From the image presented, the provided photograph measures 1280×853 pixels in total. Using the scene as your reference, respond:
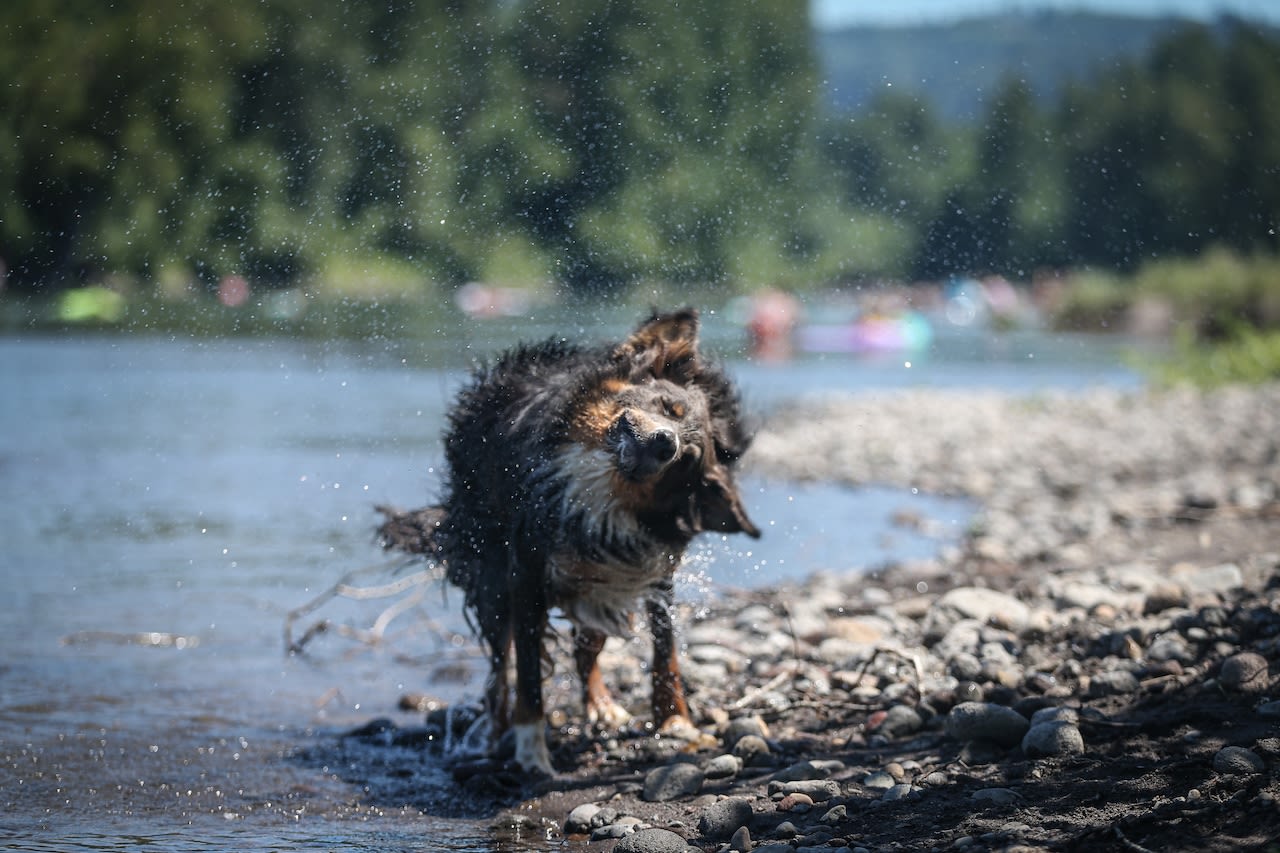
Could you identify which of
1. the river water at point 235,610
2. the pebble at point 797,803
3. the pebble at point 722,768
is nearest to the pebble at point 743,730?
the pebble at point 722,768

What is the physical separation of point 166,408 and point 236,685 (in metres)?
18.0

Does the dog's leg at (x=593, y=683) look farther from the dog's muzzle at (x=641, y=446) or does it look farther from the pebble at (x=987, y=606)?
the pebble at (x=987, y=606)

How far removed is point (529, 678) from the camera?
20.1ft

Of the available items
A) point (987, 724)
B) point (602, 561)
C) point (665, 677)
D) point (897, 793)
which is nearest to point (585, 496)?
point (602, 561)

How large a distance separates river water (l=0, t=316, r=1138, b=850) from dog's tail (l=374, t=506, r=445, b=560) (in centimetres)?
22

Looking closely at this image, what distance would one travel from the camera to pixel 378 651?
8.75m

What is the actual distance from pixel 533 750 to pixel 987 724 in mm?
1995

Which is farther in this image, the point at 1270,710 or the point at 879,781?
the point at 879,781

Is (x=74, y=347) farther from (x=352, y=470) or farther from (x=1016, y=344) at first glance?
(x=1016, y=344)

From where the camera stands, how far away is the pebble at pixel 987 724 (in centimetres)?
534

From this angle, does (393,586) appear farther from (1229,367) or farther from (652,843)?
(1229,367)

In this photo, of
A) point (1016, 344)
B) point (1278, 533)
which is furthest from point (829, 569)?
point (1016, 344)

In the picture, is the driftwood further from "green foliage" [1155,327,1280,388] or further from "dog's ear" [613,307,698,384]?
"green foliage" [1155,327,1280,388]

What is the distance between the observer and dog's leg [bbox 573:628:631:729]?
6.69m
